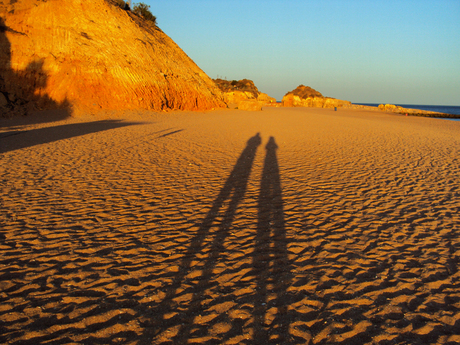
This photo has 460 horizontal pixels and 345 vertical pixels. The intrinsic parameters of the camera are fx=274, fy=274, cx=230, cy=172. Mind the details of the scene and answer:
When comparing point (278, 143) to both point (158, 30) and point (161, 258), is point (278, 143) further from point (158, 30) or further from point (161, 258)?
point (158, 30)

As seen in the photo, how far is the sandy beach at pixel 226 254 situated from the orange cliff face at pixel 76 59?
14.0m

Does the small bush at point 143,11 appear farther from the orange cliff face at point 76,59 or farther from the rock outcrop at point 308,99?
the rock outcrop at point 308,99

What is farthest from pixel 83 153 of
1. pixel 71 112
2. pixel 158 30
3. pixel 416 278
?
pixel 158 30

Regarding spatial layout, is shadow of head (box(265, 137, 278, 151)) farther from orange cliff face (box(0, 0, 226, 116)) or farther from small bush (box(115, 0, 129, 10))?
small bush (box(115, 0, 129, 10))

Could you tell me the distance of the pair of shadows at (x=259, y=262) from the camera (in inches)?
100

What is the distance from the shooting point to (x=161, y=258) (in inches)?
139

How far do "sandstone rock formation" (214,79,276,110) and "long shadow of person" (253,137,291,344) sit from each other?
30026 mm

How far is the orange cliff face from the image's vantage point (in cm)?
1873

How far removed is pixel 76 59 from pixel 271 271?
875 inches

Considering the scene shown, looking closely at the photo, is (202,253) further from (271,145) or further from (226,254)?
(271,145)

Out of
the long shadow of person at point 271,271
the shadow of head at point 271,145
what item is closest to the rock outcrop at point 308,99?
the shadow of head at point 271,145

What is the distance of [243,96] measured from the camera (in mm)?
53156

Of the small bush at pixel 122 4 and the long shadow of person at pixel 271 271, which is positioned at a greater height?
the small bush at pixel 122 4

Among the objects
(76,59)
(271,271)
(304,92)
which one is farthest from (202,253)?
(304,92)
